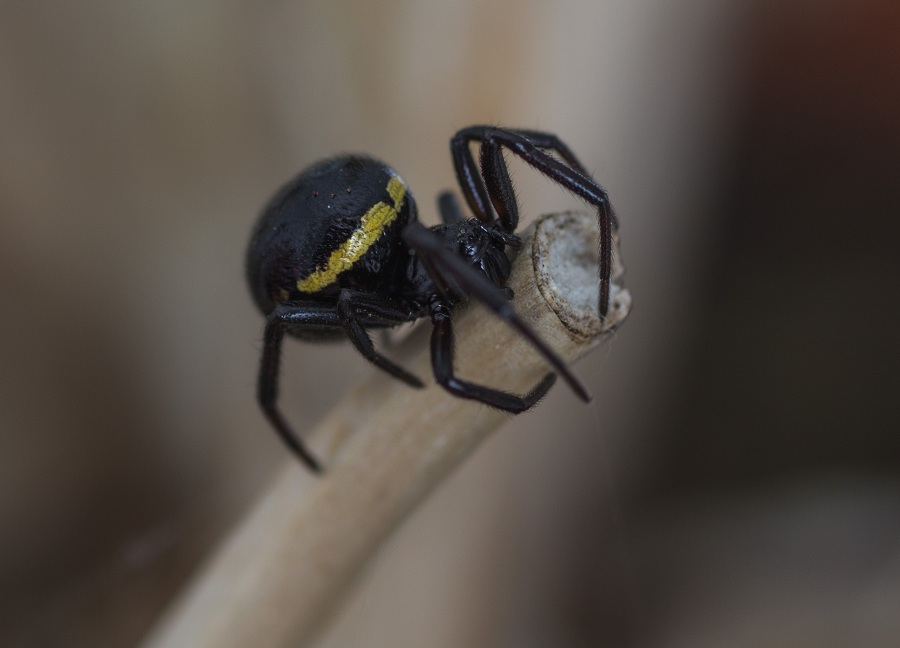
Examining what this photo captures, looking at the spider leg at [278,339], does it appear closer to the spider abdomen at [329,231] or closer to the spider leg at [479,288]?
the spider abdomen at [329,231]

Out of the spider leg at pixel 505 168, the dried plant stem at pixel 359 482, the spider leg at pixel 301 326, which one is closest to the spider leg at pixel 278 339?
the spider leg at pixel 301 326

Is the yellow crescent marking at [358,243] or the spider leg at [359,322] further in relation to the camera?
→ the yellow crescent marking at [358,243]

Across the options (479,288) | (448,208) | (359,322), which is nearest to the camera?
(479,288)

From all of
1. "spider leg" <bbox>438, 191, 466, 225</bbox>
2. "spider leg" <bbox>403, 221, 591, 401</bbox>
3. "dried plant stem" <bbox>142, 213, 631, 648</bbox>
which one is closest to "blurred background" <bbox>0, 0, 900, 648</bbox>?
"spider leg" <bbox>438, 191, 466, 225</bbox>

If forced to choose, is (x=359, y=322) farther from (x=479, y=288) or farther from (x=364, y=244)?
(x=479, y=288)

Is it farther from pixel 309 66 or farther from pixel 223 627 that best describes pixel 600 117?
pixel 223 627

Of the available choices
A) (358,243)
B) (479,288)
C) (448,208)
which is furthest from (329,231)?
(479,288)
